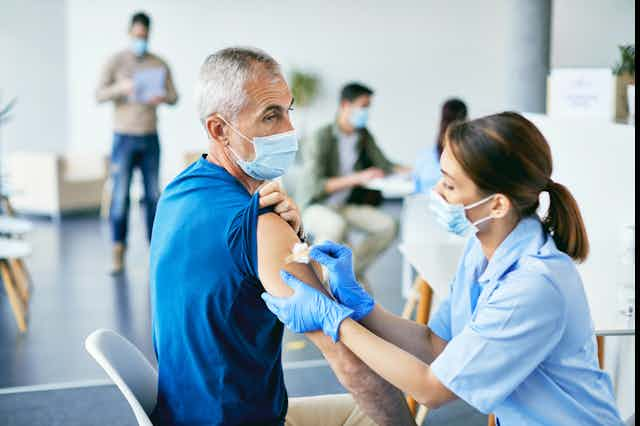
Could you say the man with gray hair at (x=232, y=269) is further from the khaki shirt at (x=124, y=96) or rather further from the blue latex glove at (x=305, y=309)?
the khaki shirt at (x=124, y=96)

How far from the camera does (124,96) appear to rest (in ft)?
16.2

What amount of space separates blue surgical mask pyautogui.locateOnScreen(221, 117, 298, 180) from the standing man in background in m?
3.43

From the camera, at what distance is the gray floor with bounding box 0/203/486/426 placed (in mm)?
2804

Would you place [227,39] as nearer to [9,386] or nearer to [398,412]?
[9,386]

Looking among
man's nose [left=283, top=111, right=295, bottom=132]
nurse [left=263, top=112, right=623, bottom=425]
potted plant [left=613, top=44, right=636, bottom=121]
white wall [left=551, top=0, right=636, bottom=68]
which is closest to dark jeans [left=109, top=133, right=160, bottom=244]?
white wall [left=551, top=0, right=636, bottom=68]

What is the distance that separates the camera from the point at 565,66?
3.32 meters

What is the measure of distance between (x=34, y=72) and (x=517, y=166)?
756cm

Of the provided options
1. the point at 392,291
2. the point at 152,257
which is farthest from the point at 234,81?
the point at 392,291

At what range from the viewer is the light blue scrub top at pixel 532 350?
4.25 ft

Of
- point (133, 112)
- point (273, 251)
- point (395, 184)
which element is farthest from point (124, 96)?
point (273, 251)

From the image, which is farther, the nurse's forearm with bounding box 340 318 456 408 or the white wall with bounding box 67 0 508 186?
the white wall with bounding box 67 0 508 186

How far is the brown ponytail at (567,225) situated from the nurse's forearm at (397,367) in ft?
1.14

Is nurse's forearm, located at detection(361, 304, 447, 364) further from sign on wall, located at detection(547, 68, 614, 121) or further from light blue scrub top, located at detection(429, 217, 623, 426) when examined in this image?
sign on wall, located at detection(547, 68, 614, 121)

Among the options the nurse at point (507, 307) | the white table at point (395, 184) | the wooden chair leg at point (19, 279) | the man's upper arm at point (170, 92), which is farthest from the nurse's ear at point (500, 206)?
the man's upper arm at point (170, 92)
